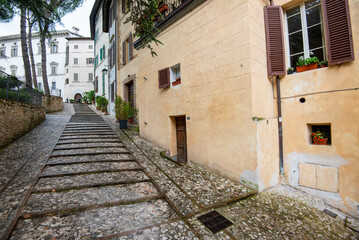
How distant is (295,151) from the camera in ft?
13.4

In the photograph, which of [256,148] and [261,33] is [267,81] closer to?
[261,33]

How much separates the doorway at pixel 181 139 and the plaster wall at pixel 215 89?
0.80 ft

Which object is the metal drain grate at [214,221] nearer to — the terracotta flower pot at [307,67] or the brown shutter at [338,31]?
the terracotta flower pot at [307,67]

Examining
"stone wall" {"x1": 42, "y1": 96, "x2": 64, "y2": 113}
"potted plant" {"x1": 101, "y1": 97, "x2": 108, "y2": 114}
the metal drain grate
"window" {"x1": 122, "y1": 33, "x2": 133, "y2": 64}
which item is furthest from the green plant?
"stone wall" {"x1": 42, "y1": 96, "x2": 64, "y2": 113}

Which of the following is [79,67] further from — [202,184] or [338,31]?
[338,31]

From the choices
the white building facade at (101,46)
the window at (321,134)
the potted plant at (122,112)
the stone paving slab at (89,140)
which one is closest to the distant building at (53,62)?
the white building facade at (101,46)

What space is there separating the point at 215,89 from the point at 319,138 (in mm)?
2607

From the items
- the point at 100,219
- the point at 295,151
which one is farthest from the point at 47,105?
the point at 295,151

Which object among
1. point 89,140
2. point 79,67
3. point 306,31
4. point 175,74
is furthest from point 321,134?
point 79,67

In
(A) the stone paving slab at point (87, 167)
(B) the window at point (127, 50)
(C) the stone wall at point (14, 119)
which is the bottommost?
(A) the stone paving slab at point (87, 167)

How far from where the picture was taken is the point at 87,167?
183 inches

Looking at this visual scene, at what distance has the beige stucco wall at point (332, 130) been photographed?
3.35m

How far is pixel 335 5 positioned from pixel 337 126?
102 inches

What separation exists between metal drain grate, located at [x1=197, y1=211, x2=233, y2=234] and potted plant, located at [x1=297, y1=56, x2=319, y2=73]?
12.3 feet
